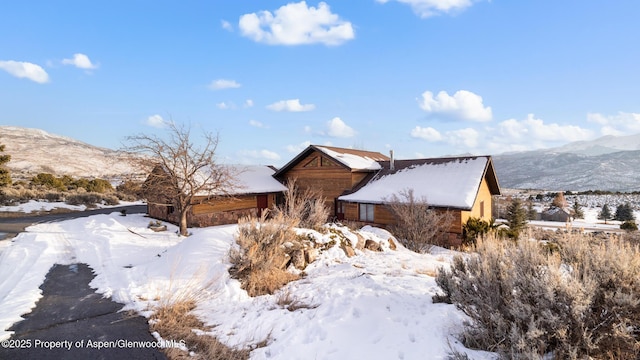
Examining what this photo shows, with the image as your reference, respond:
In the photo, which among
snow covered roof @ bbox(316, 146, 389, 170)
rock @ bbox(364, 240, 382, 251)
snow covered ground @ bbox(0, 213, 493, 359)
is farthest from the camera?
snow covered roof @ bbox(316, 146, 389, 170)

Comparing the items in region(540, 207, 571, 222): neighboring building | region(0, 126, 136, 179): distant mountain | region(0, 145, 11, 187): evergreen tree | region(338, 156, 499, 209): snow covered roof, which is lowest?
region(540, 207, 571, 222): neighboring building

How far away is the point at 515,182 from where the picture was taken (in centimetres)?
8400

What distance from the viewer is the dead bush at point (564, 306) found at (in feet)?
11.9

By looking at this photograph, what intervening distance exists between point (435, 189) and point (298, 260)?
39.6ft

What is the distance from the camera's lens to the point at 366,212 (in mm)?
20609

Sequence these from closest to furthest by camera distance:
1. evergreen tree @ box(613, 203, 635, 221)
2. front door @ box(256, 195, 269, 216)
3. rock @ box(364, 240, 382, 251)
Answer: rock @ box(364, 240, 382, 251) → front door @ box(256, 195, 269, 216) → evergreen tree @ box(613, 203, 635, 221)

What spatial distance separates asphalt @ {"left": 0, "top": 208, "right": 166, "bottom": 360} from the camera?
5.02 metres

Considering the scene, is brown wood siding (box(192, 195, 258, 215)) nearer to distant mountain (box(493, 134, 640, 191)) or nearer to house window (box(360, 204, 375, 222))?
house window (box(360, 204, 375, 222))

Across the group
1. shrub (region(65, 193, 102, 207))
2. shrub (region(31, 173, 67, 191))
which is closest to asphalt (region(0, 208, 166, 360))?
shrub (region(65, 193, 102, 207))

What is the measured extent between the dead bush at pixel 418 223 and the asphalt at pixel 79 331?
1241 centimetres

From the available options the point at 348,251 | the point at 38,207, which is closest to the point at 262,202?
the point at 348,251

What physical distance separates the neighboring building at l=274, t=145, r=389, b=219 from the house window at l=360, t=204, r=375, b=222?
6.68 feet

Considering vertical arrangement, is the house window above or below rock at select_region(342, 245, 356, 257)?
above

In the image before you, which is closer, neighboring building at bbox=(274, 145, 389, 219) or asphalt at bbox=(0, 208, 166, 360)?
asphalt at bbox=(0, 208, 166, 360)
